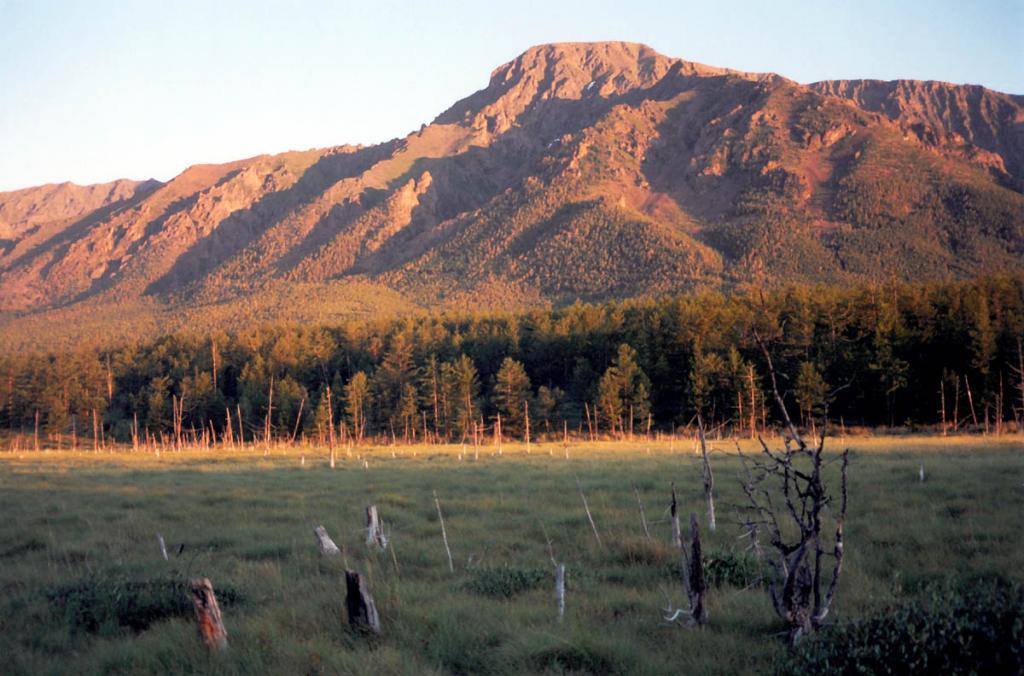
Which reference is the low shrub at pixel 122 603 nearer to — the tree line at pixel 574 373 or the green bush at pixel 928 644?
the green bush at pixel 928 644

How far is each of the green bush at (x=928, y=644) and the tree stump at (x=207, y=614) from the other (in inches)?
207

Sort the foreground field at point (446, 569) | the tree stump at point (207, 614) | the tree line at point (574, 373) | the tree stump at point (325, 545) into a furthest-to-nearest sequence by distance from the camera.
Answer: the tree line at point (574, 373) < the tree stump at point (325, 545) < the tree stump at point (207, 614) < the foreground field at point (446, 569)

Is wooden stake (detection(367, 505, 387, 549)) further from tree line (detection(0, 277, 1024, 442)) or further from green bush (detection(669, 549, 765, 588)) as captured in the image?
tree line (detection(0, 277, 1024, 442))

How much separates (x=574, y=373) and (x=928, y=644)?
184ft

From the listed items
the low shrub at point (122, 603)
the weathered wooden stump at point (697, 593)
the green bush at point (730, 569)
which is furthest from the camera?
the green bush at point (730, 569)

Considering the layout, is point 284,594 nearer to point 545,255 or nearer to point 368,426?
point 368,426

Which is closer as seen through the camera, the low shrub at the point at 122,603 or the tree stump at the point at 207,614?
the tree stump at the point at 207,614

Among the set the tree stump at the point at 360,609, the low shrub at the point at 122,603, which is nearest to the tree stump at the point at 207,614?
the tree stump at the point at 360,609

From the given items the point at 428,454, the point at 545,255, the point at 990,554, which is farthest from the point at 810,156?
the point at 990,554

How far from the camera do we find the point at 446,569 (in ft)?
34.6

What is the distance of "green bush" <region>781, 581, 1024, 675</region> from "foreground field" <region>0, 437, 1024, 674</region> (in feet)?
1.87

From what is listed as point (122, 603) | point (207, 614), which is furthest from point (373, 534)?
point (207, 614)

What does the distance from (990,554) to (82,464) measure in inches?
1544

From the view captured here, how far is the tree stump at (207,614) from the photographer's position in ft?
22.0
